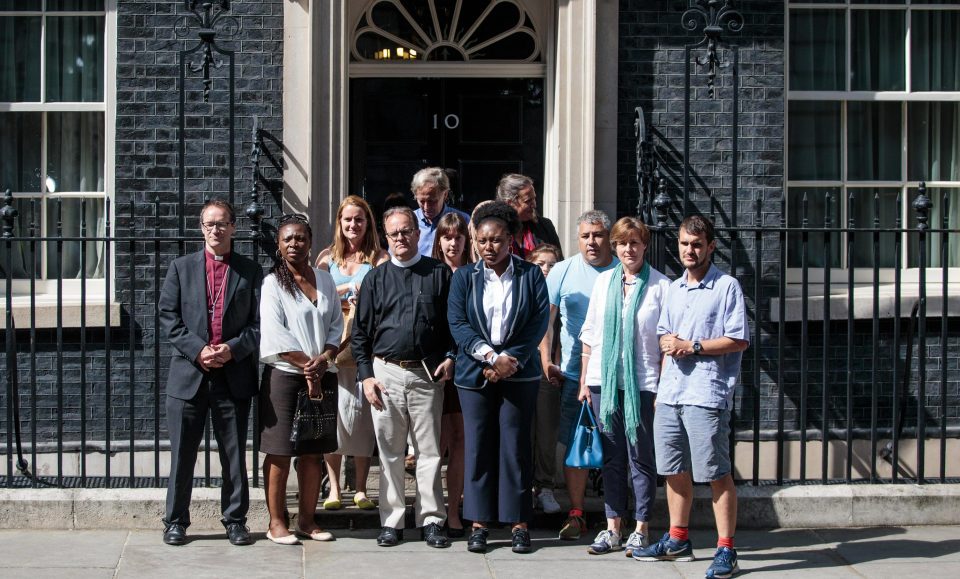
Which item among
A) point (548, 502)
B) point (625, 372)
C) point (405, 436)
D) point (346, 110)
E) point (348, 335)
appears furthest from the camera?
point (346, 110)

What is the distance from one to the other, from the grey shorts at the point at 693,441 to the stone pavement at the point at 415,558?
50cm

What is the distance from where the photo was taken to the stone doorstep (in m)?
7.06

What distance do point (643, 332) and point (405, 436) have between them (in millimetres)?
1340

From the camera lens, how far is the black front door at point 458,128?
908 cm

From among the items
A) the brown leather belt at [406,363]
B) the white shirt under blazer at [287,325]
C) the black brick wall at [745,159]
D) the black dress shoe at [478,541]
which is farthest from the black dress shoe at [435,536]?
the black brick wall at [745,159]

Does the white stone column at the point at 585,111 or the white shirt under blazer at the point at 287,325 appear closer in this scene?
the white shirt under blazer at the point at 287,325

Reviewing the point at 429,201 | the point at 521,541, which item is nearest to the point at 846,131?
the point at 429,201

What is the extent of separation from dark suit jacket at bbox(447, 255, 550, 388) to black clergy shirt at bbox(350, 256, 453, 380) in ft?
0.38

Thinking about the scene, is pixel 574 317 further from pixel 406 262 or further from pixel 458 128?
pixel 458 128

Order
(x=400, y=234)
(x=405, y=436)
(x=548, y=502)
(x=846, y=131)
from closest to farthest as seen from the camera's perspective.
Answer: (x=400, y=234) → (x=405, y=436) → (x=548, y=502) → (x=846, y=131)

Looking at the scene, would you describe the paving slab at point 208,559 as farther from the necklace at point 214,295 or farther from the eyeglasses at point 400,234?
the eyeglasses at point 400,234

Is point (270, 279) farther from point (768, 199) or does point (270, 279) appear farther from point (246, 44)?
point (768, 199)

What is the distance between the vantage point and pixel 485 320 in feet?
21.8

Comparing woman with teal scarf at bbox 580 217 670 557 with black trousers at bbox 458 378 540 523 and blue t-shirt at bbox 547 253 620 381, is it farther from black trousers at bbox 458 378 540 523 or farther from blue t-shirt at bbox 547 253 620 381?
black trousers at bbox 458 378 540 523
